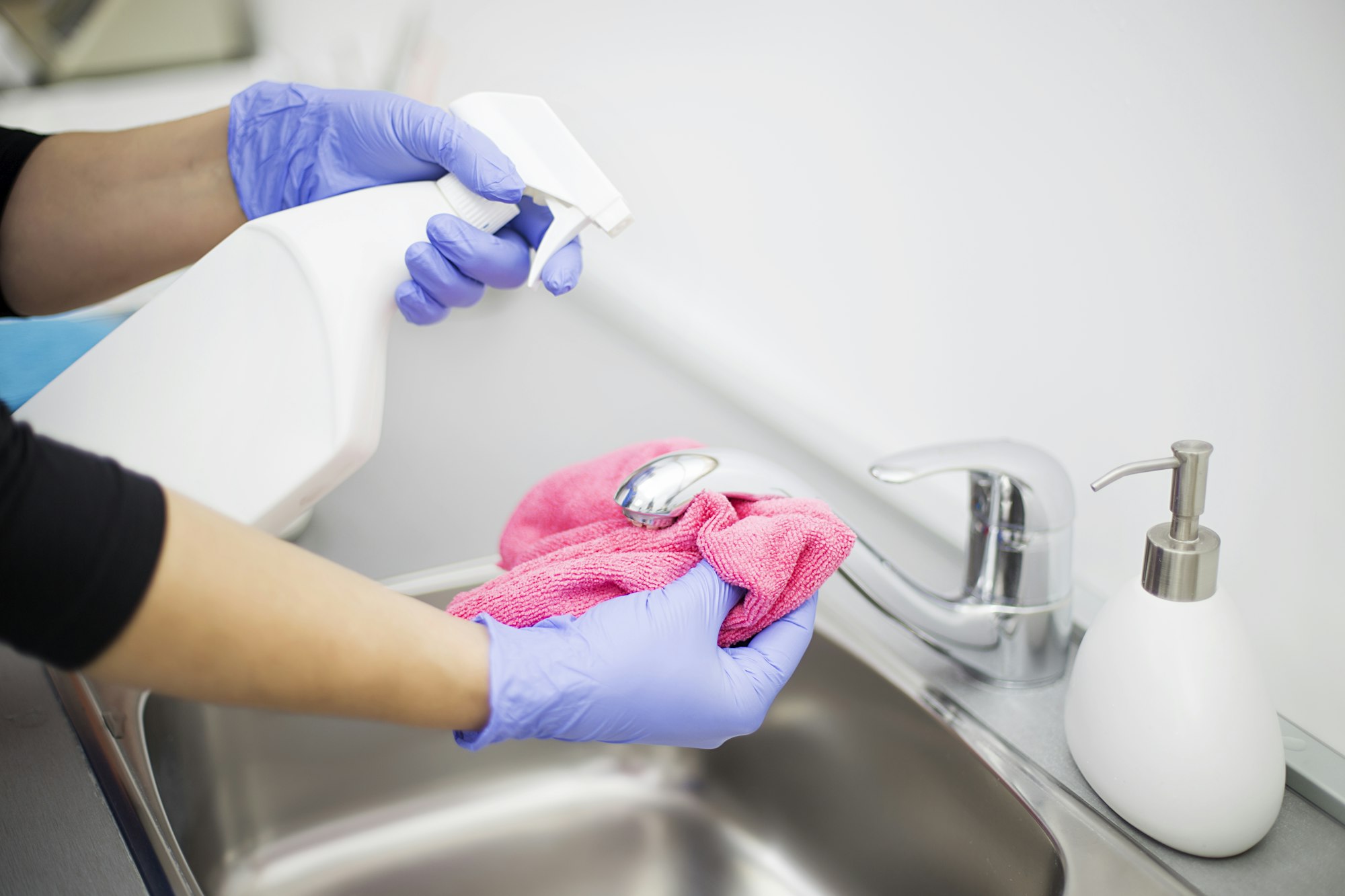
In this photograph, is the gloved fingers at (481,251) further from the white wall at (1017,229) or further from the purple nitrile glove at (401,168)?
the white wall at (1017,229)

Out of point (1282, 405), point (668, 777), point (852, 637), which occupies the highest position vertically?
point (1282, 405)

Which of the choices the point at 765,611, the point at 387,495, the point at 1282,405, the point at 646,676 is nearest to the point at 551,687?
the point at 646,676

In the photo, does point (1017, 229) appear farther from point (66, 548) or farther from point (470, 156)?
point (66, 548)

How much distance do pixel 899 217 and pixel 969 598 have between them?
1.36 ft

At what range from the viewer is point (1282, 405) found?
0.71 m

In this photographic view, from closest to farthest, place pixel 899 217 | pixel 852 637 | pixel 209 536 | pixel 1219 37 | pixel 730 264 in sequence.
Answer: pixel 209 536, pixel 1219 37, pixel 852 637, pixel 899 217, pixel 730 264

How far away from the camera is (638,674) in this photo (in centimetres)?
56

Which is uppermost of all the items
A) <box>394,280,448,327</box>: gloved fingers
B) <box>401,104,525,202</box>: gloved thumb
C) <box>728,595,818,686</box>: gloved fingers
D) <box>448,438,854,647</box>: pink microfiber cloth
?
<box>401,104,525,202</box>: gloved thumb

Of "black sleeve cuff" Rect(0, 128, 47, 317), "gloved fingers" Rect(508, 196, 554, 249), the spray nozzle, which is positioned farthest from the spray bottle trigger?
"black sleeve cuff" Rect(0, 128, 47, 317)

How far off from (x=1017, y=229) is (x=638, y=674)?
22.6 inches

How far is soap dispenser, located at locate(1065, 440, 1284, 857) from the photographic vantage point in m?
0.58

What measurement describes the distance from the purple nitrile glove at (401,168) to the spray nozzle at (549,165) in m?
0.01

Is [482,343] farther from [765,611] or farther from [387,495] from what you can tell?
[765,611]

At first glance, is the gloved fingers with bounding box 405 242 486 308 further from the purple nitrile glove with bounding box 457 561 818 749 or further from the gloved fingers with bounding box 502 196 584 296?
the purple nitrile glove with bounding box 457 561 818 749
